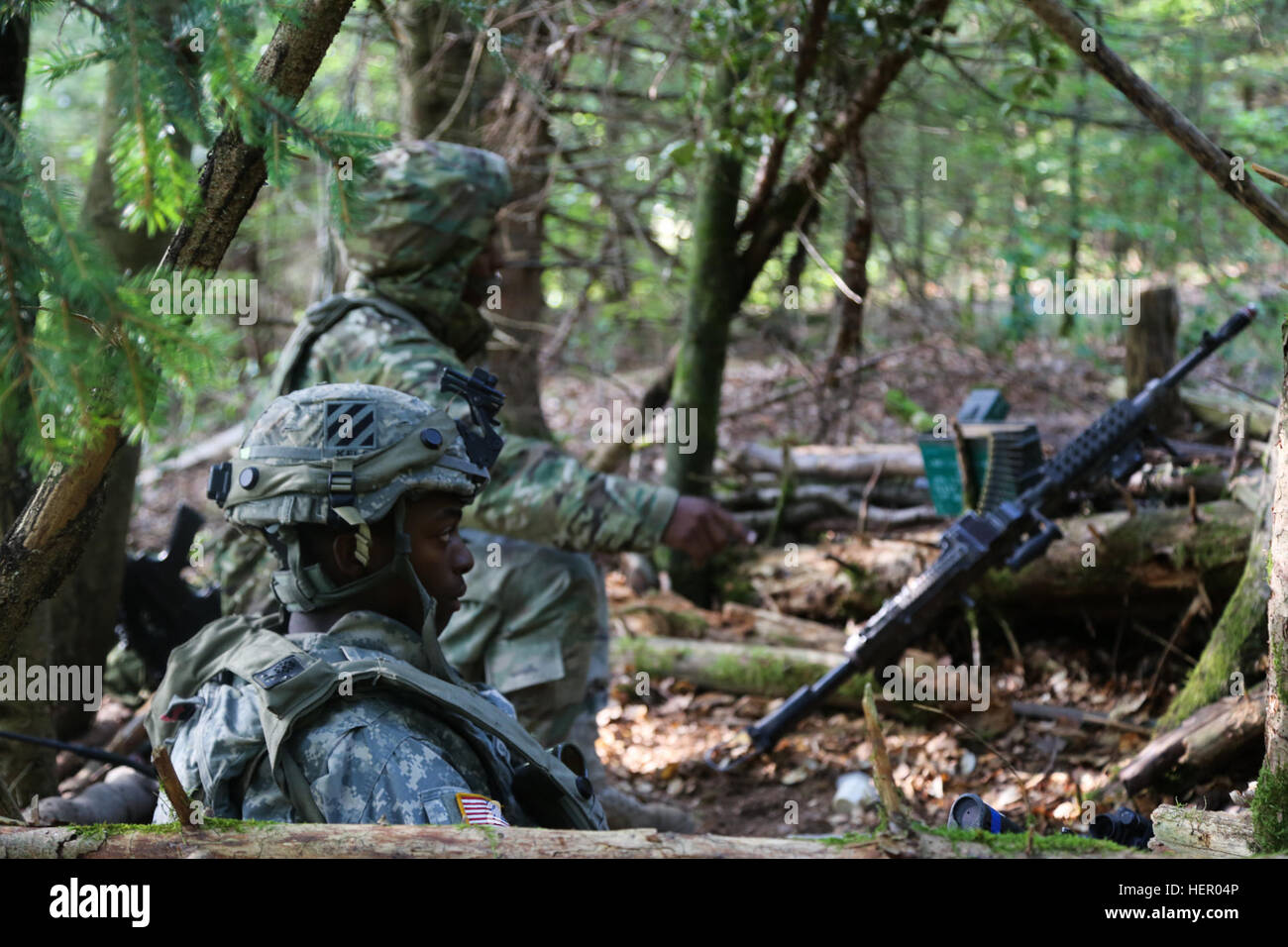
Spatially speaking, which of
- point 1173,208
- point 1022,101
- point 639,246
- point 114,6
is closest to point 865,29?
point 1022,101

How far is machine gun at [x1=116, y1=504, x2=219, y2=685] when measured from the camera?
17.8ft

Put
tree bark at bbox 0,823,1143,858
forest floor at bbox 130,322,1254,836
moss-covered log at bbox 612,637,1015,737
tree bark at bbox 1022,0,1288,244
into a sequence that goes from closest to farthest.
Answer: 1. tree bark at bbox 0,823,1143,858
2. tree bark at bbox 1022,0,1288,244
3. forest floor at bbox 130,322,1254,836
4. moss-covered log at bbox 612,637,1015,737

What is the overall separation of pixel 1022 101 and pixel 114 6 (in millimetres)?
4473

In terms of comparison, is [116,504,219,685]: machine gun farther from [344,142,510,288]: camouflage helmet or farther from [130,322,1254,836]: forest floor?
[130,322,1254,836]: forest floor

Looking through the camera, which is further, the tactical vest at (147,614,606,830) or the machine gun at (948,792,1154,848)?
the tactical vest at (147,614,606,830)

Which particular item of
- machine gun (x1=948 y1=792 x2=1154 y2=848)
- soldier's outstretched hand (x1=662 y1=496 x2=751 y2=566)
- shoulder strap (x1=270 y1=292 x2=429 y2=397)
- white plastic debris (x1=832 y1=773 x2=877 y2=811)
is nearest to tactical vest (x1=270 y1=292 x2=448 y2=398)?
shoulder strap (x1=270 y1=292 x2=429 y2=397)

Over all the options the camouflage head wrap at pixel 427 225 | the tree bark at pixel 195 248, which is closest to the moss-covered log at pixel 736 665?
the camouflage head wrap at pixel 427 225

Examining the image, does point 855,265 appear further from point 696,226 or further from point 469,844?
point 469,844

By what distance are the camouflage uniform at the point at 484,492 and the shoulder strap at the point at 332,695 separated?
165 cm

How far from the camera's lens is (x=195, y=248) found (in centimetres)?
228

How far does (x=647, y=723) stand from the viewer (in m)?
5.94

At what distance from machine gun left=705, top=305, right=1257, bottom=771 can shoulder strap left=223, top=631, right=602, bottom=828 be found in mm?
2467

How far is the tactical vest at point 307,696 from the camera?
7.15 feet
